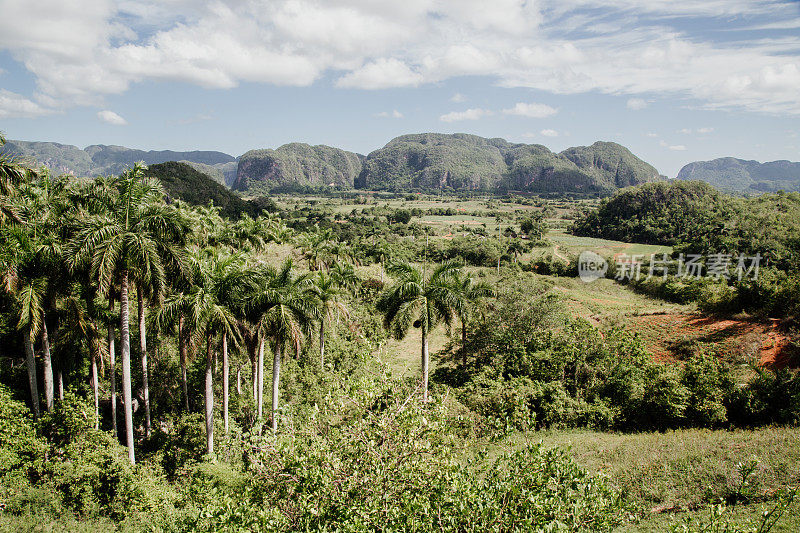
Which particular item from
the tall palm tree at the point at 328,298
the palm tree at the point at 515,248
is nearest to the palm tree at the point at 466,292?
the tall palm tree at the point at 328,298

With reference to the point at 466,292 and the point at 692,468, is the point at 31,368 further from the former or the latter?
the point at 692,468

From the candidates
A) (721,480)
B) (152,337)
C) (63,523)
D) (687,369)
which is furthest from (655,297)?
(63,523)

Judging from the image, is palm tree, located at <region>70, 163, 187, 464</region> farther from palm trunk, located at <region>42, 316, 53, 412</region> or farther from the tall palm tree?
the tall palm tree

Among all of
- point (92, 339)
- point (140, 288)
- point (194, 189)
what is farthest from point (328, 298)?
point (194, 189)

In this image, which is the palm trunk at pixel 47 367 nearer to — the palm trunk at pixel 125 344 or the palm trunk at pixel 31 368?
the palm trunk at pixel 31 368

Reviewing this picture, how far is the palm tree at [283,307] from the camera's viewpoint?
13.1 meters

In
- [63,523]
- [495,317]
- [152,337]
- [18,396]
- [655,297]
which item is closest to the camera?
[63,523]

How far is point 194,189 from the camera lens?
229ft

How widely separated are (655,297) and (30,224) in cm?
4600

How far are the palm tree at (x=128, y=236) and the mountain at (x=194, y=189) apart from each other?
52336 mm

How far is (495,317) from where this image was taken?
66.5 feet

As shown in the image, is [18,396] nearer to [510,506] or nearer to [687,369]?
[510,506]

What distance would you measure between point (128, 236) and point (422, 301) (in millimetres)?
9313

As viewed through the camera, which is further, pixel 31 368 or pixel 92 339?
pixel 92 339
